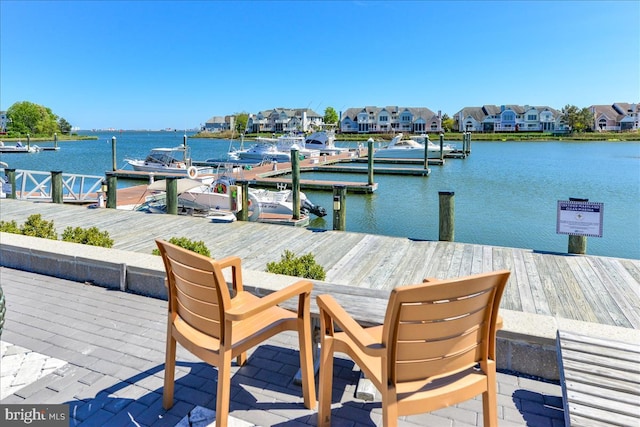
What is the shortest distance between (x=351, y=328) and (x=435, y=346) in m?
0.34

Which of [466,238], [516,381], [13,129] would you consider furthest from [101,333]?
[13,129]

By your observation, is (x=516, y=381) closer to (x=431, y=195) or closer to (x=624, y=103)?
(x=431, y=195)

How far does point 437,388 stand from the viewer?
1.76 m

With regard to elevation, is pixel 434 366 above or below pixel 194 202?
above

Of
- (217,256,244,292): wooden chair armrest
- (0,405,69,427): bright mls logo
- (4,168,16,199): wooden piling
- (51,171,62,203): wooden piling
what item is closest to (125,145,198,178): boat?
(4,168,16,199): wooden piling

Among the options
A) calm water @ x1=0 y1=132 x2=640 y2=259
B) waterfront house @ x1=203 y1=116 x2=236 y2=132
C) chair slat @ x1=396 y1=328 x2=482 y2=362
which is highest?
waterfront house @ x1=203 y1=116 x2=236 y2=132

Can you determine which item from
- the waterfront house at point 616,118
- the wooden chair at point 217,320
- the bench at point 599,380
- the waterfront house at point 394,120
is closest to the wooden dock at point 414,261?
the bench at point 599,380

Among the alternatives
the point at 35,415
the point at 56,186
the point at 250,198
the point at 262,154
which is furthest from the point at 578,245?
the point at 262,154

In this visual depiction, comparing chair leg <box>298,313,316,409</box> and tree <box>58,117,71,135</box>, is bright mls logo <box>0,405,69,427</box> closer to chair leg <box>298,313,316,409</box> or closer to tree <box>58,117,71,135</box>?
chair leg <box>298,313,316,409</box>

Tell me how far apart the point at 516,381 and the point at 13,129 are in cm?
9848

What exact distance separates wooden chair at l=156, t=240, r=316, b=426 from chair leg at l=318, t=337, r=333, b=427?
21cm

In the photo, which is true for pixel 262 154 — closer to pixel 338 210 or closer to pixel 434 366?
pixel 338 210

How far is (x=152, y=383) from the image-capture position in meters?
2.55

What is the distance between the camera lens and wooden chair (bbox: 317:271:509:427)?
1630 millimetres
